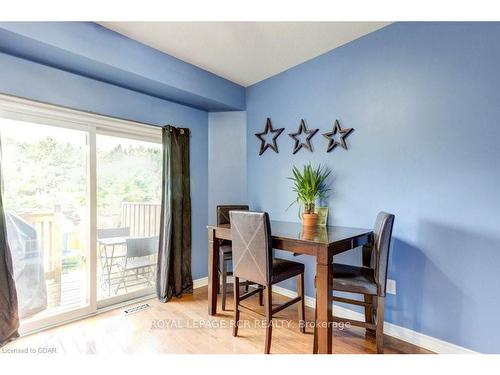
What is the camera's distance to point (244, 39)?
2322 mm

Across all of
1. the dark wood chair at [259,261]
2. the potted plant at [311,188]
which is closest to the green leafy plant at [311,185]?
the potted plant at [311,188]

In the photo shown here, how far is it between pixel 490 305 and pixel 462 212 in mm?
619

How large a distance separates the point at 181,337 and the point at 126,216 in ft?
4.52

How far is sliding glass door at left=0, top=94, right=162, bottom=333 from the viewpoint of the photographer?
209 cm

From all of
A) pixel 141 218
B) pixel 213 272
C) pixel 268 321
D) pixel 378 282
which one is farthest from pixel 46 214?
pixel 378 282

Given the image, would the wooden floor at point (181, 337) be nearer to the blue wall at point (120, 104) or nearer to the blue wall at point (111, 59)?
the blue wall at point (120, 104)

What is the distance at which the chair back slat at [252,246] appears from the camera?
1858 mm

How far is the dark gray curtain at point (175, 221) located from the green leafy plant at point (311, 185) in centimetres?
132

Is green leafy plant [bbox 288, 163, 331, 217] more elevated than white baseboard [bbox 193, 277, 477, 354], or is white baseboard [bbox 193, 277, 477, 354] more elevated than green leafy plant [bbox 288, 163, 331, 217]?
green leafy plant [bbox 288, 163, 331, 217]

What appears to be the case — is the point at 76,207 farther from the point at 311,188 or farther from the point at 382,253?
the point at 382,253

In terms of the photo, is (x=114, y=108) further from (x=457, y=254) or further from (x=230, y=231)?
(x=457, y=254)

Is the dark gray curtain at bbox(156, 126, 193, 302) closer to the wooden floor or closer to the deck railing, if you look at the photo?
the deck railing

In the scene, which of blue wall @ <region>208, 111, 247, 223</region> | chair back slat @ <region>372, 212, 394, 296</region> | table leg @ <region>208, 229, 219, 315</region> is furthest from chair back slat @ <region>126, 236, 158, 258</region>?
chair back slat @ <region>372, 212, 394, 296</region>

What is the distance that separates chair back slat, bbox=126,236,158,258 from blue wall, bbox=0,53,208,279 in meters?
0.48
